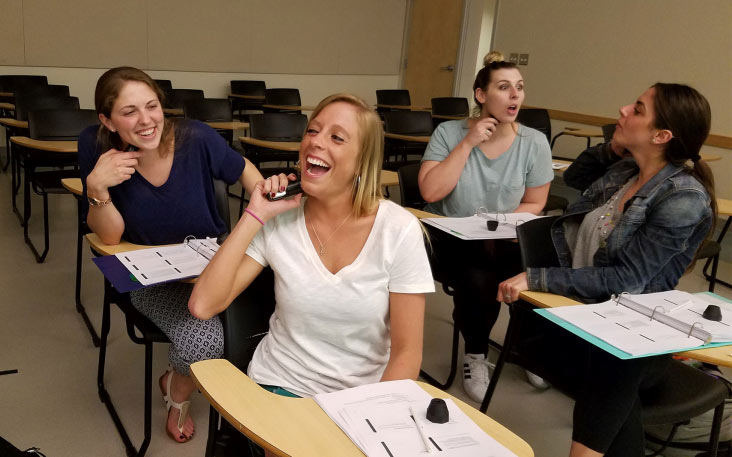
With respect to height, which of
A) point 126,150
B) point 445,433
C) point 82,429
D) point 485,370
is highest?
point 126,150

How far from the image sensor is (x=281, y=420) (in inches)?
41.0

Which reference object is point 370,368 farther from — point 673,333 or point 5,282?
point 5,282

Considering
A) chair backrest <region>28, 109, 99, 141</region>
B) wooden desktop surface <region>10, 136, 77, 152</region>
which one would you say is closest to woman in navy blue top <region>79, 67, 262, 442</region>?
wooden desktop surface <region>10, 136, 77, 152</region>

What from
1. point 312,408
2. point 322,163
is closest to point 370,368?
point 312,408

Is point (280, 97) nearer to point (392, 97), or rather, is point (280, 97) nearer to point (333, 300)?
point (392, 97)

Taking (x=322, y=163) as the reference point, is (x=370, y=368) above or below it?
below

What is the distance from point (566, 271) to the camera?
72.4 inches

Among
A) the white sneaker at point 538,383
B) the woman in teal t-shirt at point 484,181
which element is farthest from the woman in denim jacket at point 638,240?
the white sneaker at point 538,383

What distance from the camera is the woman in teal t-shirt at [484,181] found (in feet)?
8.18

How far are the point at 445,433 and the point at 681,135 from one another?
4.21ft

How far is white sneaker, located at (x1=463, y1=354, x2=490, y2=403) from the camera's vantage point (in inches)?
99.3

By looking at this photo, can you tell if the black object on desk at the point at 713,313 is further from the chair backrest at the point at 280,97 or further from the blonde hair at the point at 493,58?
the chair backrest at the point at 280,97

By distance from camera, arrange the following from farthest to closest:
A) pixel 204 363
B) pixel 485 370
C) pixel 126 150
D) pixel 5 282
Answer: pixel 5 282, pixel 485 370, pixel 126 150, pixel 204 363

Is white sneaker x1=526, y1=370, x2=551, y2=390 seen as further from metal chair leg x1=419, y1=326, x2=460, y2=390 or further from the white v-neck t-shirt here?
the white v-neck t-shirt
